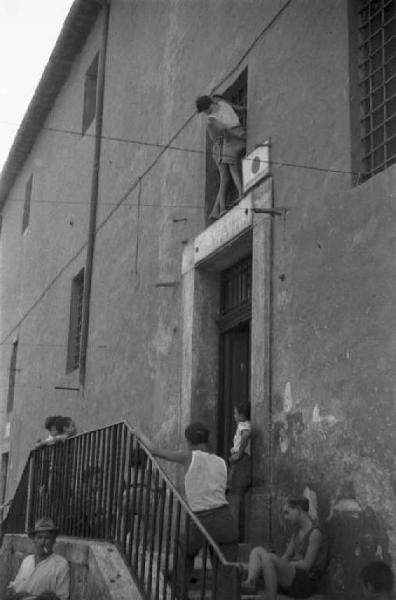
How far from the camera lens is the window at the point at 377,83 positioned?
22.7 feet

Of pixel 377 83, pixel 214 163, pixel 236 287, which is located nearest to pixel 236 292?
pixel 236 287

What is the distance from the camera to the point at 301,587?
631 cm

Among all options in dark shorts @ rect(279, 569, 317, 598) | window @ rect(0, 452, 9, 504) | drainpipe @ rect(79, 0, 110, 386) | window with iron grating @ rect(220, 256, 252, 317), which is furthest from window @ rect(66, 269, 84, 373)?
dark shorts @ rect(279, 569, 317, 598)

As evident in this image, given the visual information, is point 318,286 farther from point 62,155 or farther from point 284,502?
point 62,155

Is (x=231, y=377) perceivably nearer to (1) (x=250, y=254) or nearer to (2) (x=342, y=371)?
(1) (x=250, y=254)

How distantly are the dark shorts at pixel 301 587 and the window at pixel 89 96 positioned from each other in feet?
35.5

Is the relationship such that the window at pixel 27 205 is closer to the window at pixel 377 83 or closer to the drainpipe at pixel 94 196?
the drainpipe at pixel 94 196

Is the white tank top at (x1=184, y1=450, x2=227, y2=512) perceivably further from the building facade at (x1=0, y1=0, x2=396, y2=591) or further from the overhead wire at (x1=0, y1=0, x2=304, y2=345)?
the overhead wire at (x1=0, y1=0, x2=304, y2=345)

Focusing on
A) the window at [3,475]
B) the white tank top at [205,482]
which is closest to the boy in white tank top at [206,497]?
the white tank top at [205,482]

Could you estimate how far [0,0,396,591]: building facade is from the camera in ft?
21.3

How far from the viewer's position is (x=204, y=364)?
9.33 m

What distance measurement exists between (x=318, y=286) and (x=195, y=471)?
5.83 ft

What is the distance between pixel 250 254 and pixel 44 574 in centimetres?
365

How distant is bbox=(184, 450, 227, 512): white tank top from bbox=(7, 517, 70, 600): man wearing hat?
1457 mm
